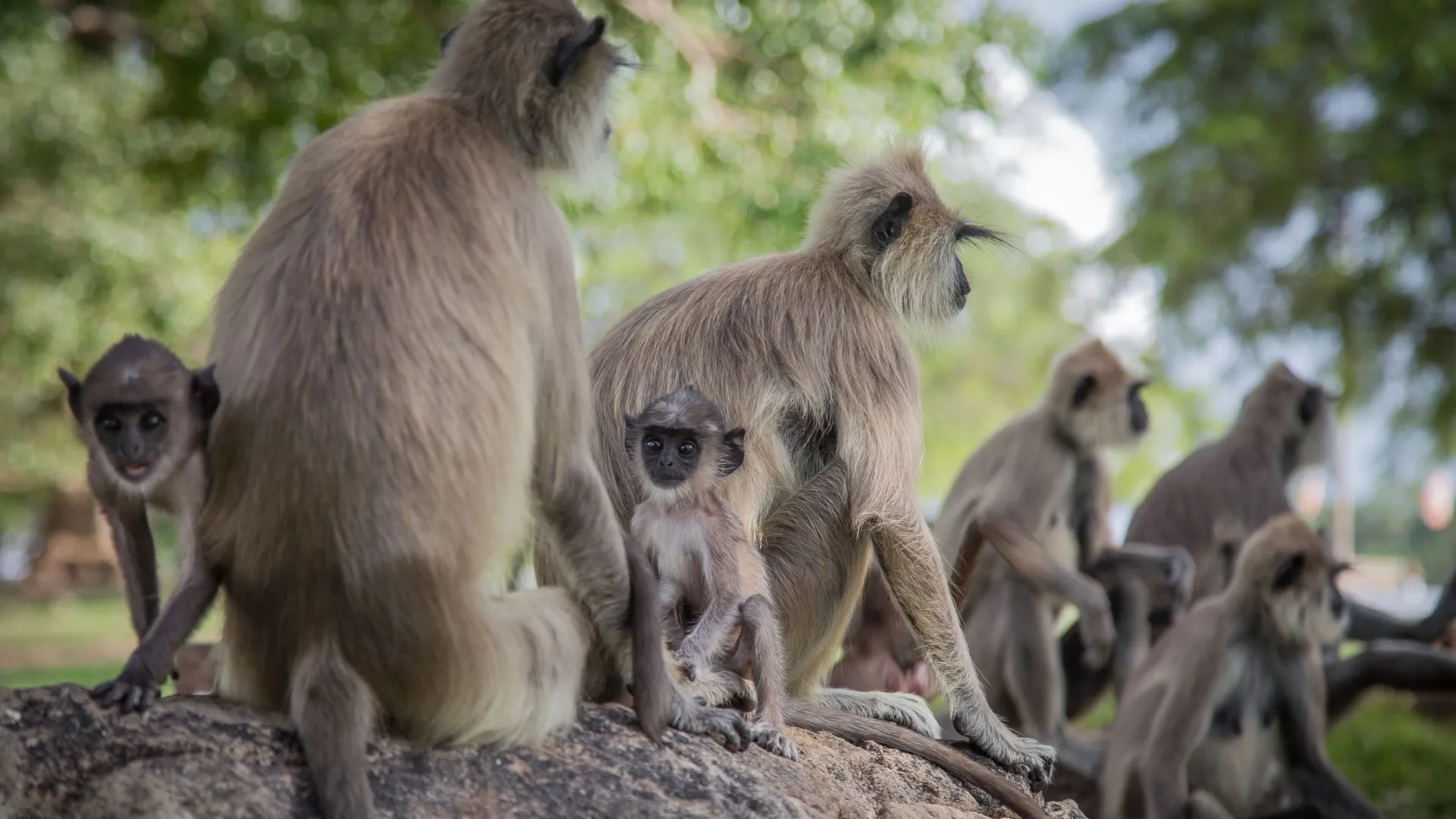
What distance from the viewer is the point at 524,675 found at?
3.08 meters

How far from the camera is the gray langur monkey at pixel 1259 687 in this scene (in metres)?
6.52

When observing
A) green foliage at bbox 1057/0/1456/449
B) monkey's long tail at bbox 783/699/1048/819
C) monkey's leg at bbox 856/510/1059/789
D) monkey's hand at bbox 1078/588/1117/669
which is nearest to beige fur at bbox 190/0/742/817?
monkey's long tail at bbox 783/699/1048/819

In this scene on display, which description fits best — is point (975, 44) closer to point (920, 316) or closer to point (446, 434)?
point (920, 316)

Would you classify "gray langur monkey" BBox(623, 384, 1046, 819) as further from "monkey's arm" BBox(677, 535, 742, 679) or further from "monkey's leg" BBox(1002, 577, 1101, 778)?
"monkey's leg" BBox(1002, 577, 1101, 778)

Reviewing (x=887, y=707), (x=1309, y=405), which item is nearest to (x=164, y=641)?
(x=887, y=707)

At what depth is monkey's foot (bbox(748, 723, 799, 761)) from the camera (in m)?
3.62

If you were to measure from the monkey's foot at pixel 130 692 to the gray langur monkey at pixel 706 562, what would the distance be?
1389 mm

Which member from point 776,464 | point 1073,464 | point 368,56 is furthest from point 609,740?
point 368,56

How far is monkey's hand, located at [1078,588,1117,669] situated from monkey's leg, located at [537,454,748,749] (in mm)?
4190

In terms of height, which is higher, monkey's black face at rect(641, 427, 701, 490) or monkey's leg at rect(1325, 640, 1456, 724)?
monkey's black face at rect(641, 427, 701, 490)

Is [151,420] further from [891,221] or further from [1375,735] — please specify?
[1375,735]

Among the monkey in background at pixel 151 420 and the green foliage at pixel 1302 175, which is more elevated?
the green foliage at pixel 1302 175

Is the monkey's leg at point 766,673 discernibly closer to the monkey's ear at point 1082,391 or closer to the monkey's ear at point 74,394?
Result: the monkey's ear at point 74,394

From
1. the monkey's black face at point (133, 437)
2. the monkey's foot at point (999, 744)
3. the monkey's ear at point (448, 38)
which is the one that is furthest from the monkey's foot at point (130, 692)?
the monkey's foot at point (999, 744)
